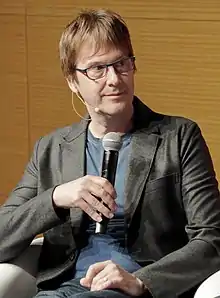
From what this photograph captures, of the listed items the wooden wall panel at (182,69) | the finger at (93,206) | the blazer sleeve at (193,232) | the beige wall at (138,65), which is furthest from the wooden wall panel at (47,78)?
the finger at (93,206)

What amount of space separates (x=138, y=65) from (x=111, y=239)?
3.95ft

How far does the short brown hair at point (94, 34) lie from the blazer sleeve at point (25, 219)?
0.35m

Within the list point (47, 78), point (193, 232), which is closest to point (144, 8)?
point (47, 78)

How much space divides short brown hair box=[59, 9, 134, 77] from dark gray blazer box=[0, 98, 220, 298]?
0.66 feet

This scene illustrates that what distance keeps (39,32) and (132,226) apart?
1.48 metres

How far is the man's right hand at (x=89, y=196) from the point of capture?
1.91 m

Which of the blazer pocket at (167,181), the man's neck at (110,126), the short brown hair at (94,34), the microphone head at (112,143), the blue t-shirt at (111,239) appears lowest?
the blue t-shirt at (111,239)

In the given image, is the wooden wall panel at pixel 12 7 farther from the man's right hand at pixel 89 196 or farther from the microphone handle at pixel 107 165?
the microphone handle at pixel 107 165

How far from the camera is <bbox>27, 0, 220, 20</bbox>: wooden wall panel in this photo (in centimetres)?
304

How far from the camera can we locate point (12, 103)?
3.57 m

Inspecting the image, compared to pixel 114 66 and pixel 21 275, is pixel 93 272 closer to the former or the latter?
pixel 21 275

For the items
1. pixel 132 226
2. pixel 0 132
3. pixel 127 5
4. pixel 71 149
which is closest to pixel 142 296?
pixel 132 226

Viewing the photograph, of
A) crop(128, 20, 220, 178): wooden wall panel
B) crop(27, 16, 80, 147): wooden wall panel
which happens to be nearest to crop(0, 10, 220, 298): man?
crop(128, 20, 220, 178): wooden wall panel

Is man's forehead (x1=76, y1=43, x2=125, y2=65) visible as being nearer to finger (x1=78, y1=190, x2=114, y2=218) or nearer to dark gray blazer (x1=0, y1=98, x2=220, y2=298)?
dark gray blazer (x1=0, y1=98, x2=220, y2=298)
